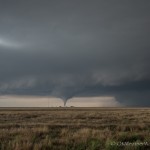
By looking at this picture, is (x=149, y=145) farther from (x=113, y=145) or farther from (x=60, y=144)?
(x=60, y=144)

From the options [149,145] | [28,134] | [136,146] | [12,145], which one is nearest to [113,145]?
[136,146]

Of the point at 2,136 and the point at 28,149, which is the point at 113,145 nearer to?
the point at 28,149

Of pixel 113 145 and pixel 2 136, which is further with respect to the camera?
pixel 2 136

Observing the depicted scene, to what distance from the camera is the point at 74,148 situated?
1655cm

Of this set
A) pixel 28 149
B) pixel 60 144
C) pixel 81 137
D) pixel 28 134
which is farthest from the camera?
pixel 28 134

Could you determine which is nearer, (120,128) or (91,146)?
(91,146)

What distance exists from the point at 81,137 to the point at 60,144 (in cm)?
196

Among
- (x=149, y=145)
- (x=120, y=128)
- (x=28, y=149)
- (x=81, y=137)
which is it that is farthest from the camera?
(x=120, y=128)

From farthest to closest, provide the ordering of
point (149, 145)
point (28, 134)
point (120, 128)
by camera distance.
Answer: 1. point (120, 128)
2. point (28, 134)
3. point (149, 145)

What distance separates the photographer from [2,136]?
67.2 ft

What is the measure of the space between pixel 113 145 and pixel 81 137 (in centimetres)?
412

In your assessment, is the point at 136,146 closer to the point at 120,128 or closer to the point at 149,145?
the point at 149,145

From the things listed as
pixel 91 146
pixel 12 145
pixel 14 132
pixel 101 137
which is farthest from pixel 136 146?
pixel 14 132

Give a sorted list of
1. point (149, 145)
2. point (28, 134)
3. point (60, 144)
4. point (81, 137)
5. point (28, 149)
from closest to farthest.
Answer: point (28, 149), point (149, 145), point (60, 144), point (81, 137), point (28, 134)
